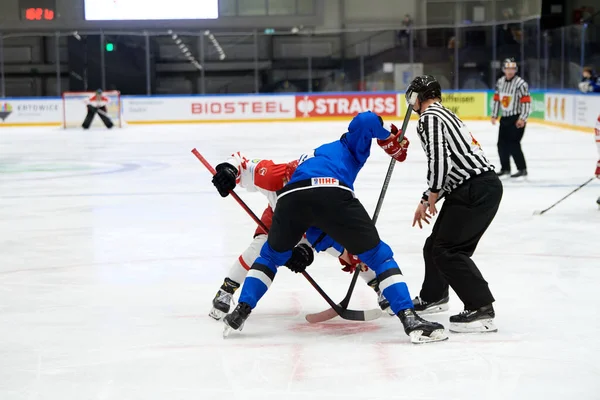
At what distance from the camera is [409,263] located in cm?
533

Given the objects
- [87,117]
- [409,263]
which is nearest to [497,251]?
[409,263]

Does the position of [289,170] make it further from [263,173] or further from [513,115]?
[513,115]

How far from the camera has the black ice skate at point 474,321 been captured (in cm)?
A: 379

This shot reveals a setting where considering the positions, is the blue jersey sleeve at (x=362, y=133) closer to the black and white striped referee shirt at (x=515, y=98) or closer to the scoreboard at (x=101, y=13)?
the black and white striped referee shirt at (x=515, y=98)

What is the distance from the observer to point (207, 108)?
2153 cm

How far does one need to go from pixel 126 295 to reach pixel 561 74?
1456 cm

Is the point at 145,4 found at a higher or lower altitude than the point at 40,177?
higher

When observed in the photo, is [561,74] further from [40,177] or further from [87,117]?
[40,177]

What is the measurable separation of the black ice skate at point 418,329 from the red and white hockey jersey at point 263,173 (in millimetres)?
693

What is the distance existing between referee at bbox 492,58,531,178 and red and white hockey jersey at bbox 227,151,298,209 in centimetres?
596

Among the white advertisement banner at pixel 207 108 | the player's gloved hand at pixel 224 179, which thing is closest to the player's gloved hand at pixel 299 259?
the player's gloved hand at pixel 224 179

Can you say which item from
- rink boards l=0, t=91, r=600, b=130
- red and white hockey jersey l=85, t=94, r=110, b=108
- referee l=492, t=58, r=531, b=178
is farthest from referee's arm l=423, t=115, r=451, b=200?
rink boards l=0, t=91, r=600, b=130

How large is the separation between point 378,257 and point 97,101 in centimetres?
1661

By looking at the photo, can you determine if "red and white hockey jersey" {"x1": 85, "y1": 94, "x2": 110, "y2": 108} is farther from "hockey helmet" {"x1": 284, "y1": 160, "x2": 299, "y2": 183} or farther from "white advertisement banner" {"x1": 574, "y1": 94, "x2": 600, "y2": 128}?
"hockey helmet" {"x1": 284, "y1": 160, "x2": 299, "y2": 183}
